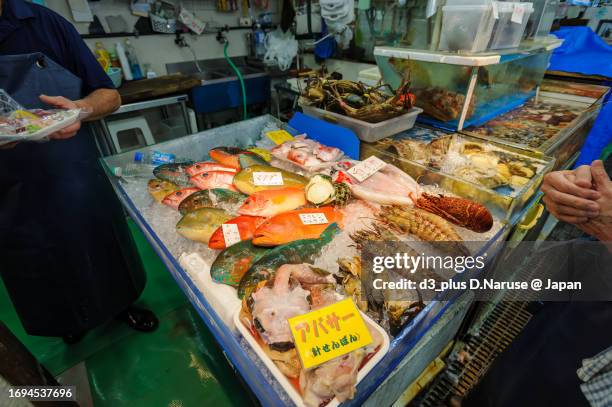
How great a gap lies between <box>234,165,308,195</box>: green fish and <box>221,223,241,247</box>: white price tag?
323 millimetres

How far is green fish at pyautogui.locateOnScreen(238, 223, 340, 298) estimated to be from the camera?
41.8 inches

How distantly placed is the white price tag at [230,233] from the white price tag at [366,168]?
74 centimetres

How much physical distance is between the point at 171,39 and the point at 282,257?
483 cm

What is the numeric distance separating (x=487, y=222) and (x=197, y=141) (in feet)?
6.23

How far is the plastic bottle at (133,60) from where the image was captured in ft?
13.5

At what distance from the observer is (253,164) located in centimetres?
178

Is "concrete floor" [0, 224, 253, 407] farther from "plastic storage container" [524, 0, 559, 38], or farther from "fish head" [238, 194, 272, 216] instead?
"plastic storage container" [524, 0, 559, 38]

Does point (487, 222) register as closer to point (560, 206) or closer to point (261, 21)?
point (560, 206)

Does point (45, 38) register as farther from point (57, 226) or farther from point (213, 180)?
point (213, 180)

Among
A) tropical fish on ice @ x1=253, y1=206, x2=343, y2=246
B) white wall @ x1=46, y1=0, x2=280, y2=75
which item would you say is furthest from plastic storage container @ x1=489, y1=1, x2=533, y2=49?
white wall @ x1=46, y1=0, x2=280, y2=75

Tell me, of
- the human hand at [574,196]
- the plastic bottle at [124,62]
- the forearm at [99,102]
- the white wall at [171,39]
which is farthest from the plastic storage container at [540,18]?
the plastic bottle at [124,62]

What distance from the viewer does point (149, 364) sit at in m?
2.08

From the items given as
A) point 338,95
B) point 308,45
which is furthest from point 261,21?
→ point 338,95

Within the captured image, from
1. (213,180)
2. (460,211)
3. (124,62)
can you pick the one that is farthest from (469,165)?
(124,62)
